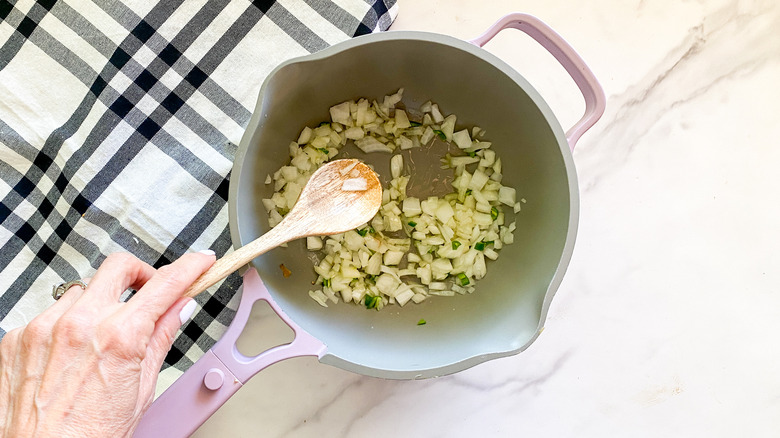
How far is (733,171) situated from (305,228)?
0.89m

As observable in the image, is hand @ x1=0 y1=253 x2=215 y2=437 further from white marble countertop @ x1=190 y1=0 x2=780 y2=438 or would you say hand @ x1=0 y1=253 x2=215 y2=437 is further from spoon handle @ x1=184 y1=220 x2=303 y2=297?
white marble countertop @ x1=190 y1=0 x2=780 y2=438

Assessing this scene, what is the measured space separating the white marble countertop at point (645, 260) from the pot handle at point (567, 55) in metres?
0.18

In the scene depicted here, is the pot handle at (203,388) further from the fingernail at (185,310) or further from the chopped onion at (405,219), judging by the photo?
the chopped onion at (405,219)

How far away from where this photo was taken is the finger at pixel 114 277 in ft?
2.82

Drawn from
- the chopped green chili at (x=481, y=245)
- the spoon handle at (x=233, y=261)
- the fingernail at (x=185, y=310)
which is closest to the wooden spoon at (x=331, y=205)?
the spoon handle at (x=233, y=261)

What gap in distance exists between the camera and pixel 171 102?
3.76ft

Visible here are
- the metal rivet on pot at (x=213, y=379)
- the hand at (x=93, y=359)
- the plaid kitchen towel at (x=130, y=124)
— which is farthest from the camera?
the plaid kitchen towel at (x=130, y=124)

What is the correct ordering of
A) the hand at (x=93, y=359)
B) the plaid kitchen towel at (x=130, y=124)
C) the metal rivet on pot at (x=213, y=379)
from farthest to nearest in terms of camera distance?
1. the plaid kitchen towel at (x=130, y=124)
2. the metal rivet on pot at (x=213, y=379)
3. the hand at (x=93, y=359)

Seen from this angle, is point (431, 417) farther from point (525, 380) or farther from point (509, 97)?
point (509, 97)

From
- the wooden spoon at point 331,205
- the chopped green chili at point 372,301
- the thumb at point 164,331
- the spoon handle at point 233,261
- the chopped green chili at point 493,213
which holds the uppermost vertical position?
the chopped green chili at point 493,213

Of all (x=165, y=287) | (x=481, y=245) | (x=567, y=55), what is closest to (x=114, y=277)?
(x=165, y=287)

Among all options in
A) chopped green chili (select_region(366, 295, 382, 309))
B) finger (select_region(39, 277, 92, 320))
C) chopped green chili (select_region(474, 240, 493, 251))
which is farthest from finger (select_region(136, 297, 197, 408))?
chopped green chili (select_region(474, 240, 493, 251))

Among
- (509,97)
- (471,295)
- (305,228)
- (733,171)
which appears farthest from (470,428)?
(733,171)

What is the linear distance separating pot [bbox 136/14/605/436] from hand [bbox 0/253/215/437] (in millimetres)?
97
